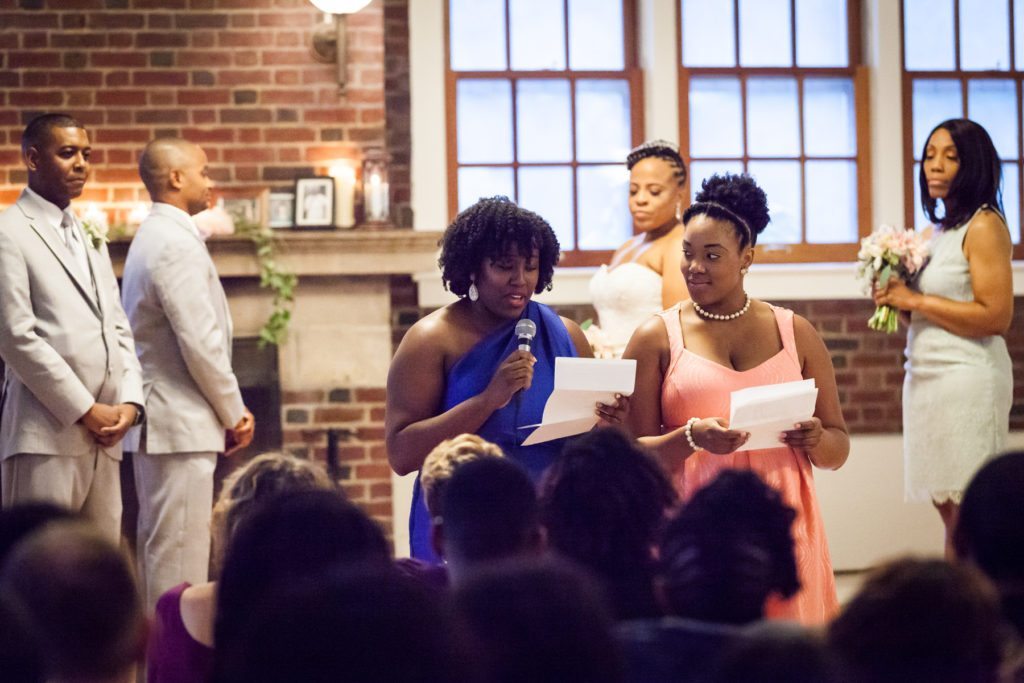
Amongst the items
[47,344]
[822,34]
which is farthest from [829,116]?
[47,344]

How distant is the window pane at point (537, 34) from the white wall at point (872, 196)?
1.24 feet

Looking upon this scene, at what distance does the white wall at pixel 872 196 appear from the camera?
18.5 feet

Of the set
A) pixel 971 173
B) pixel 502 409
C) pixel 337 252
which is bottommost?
pixel 502 409

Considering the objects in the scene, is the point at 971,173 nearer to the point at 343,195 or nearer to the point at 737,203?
the point at 737,203

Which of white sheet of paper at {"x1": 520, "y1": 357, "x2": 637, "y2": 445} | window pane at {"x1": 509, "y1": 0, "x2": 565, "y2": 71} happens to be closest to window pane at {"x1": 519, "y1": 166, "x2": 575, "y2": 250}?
window pane at {"x1": 509, "y1": 0, "x2": 565, "y2": 71}

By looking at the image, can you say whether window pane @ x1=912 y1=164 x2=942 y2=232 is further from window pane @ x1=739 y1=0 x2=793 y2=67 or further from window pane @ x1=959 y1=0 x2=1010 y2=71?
window pane @ x1=739 y1=0 x2=793 y2=67

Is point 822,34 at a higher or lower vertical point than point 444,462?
higher

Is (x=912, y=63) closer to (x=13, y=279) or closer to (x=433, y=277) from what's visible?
(x=433, y=277)

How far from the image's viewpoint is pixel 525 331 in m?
2.79

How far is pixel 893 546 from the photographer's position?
19.1ft

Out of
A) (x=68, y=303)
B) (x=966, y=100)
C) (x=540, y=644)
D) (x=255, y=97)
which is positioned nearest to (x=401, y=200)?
(x=255, y=97)

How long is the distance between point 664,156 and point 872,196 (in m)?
1.84

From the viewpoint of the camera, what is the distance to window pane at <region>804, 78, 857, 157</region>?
19.6ft

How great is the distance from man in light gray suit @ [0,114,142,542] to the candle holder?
1.54 metres
